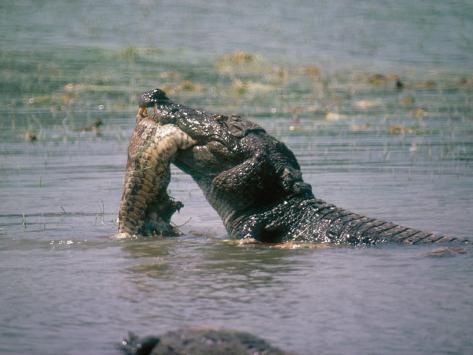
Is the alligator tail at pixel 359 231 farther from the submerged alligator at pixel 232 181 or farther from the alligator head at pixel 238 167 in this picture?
the alligator head at pixel 238 167

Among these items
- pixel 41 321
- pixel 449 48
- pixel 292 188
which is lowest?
pixel 41 321

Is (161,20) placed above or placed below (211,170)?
above

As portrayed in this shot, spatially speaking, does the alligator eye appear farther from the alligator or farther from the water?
the alligator

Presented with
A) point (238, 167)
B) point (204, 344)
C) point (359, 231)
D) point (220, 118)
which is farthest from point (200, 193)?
point (204, 344)

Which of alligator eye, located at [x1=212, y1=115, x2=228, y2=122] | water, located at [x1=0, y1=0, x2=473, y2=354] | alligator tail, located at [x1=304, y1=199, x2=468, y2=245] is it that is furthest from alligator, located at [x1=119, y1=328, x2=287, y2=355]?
alligator eye, located at [x1=212, y1=115, x2=228, y2=122]

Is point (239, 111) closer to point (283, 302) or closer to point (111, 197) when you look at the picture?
point (111, 197)

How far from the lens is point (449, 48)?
2627cm

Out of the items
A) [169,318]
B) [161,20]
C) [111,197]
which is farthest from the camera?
[161,20]

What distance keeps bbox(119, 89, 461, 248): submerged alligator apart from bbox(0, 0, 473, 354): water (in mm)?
254

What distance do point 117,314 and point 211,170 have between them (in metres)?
2.45

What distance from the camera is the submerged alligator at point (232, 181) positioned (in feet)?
28.4

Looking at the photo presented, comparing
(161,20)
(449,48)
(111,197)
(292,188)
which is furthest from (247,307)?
(161,20)

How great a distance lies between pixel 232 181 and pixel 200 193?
2.65 meters

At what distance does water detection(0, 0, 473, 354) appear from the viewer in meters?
6.49
